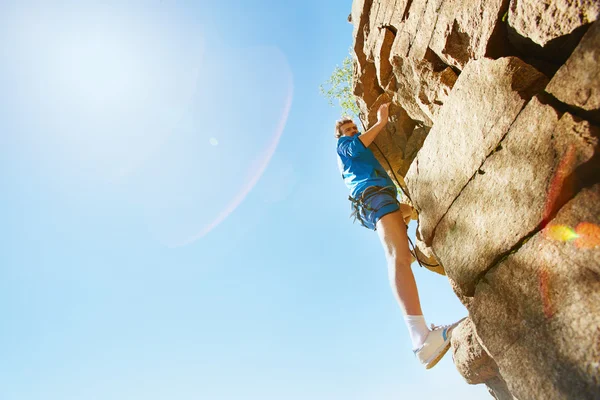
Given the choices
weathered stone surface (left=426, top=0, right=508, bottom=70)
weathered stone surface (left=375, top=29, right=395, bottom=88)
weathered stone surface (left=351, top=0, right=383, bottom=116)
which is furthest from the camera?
weathered stone surface (left=351, top=0, right=383, bottom=116)

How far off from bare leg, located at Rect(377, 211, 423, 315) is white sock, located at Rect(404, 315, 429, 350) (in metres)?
0.06

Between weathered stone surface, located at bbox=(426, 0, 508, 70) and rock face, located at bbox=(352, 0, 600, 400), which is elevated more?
weathered stone surface, located at bbox=(426, 0, 508, 70)

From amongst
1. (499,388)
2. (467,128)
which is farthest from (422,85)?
(499,388)

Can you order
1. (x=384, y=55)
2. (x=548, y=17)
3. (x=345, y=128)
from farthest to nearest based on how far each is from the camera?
1. (x=345, y=128)
2. (x=384, y=55)
3. (x=548, y=17)

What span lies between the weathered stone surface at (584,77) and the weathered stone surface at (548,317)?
583 millimetres

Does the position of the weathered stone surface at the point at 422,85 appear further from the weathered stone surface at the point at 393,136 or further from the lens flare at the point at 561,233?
the lens flare at the point at 561,233

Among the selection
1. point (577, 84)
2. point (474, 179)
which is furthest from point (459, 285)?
point (577, 84)

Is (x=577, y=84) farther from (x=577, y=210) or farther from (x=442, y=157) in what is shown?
(x=442, y=157)

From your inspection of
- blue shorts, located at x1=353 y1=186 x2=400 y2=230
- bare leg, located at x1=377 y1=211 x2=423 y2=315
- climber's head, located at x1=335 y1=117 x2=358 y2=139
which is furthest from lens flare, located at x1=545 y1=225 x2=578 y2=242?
climber's head, located at x1=335 y1=117 x2=358 y2=139

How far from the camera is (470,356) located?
4148 mm

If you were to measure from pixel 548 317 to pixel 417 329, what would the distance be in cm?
181

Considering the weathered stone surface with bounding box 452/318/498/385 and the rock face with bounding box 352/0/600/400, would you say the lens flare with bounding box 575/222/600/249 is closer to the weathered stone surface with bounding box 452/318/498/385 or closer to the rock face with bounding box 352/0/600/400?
the rock face with bounding box 352/0/600/400

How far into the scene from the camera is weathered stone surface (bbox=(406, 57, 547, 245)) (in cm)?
→ 285

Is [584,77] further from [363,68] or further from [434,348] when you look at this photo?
[363,68]
